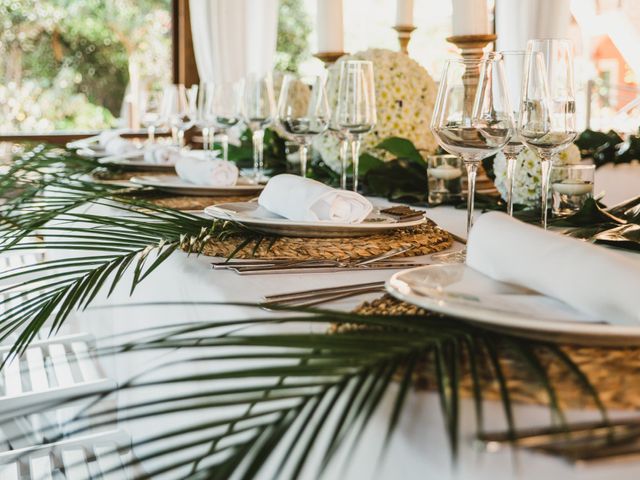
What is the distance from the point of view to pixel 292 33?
8852 mm

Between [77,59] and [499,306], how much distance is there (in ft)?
28.0

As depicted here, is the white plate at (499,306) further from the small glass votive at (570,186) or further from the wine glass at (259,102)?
the wine glass at (259,102)

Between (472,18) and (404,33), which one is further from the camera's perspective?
(404,33)

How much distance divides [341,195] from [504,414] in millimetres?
630

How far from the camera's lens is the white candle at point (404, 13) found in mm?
2459

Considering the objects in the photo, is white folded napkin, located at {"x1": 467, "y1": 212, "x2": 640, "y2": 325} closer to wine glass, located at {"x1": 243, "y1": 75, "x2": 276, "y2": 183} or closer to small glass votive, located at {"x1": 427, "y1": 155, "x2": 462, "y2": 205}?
small glass votive, located at {"x1": 427, "y1": 155, "x2": 462, "y2": 205}

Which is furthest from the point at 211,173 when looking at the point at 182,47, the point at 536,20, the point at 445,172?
the point at 182,47

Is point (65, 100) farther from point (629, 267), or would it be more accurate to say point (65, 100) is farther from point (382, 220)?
point (629, 267)

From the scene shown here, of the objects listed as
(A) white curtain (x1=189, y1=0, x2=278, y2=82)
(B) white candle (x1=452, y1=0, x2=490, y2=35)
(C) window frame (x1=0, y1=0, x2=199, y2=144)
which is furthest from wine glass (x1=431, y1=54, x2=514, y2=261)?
(C) window frame (x1=0, y1=0, x2=199, y2=144)

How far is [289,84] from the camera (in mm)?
1562

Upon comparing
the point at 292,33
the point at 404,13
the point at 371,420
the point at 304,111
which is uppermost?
the point at 292,33

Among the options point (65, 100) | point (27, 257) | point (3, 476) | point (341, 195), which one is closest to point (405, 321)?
point (341, 195)

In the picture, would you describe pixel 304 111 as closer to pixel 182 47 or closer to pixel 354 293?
pixel 354 293

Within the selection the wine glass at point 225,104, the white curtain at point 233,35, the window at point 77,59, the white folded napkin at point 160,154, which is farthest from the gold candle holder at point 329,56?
the window at point 77,59
